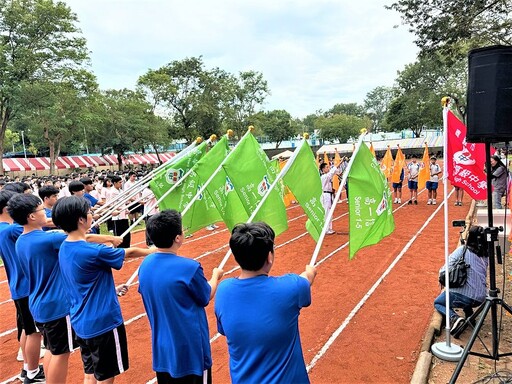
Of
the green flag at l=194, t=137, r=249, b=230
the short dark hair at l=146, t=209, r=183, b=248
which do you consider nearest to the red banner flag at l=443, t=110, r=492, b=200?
the green flag at l=194, t=137, r=249, b=230

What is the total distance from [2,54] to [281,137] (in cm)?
4371

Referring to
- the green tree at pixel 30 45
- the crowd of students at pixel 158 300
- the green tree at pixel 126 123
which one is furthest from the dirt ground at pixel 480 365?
the green tree at pixel 126 123

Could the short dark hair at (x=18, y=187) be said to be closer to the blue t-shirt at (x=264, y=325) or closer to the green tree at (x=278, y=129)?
the blue t-shirt at (x=264, y=325)

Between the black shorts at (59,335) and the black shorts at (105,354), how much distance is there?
42 cm

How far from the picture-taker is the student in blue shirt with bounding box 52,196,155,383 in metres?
2.95

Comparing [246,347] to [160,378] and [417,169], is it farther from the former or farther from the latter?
[417,169]

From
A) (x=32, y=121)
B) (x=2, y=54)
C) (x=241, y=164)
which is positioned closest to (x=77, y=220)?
(x=241, y=164)

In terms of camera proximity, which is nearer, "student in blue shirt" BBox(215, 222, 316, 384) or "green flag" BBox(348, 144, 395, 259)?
"student in blue shirt" BBox(215, 222, 316, 384)

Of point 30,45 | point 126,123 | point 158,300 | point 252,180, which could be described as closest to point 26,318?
point 158,300

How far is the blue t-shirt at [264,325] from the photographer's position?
6.59ft

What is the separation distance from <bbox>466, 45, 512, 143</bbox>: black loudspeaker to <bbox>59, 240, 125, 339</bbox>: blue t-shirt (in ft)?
11.3

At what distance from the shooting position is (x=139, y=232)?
12.2m

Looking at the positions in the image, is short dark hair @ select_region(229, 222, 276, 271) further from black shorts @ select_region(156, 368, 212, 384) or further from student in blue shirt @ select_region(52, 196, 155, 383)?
student in blue shirt @ select_region(52, 196, 155, 383)

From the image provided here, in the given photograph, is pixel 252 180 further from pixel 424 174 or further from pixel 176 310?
pixel 424 174
